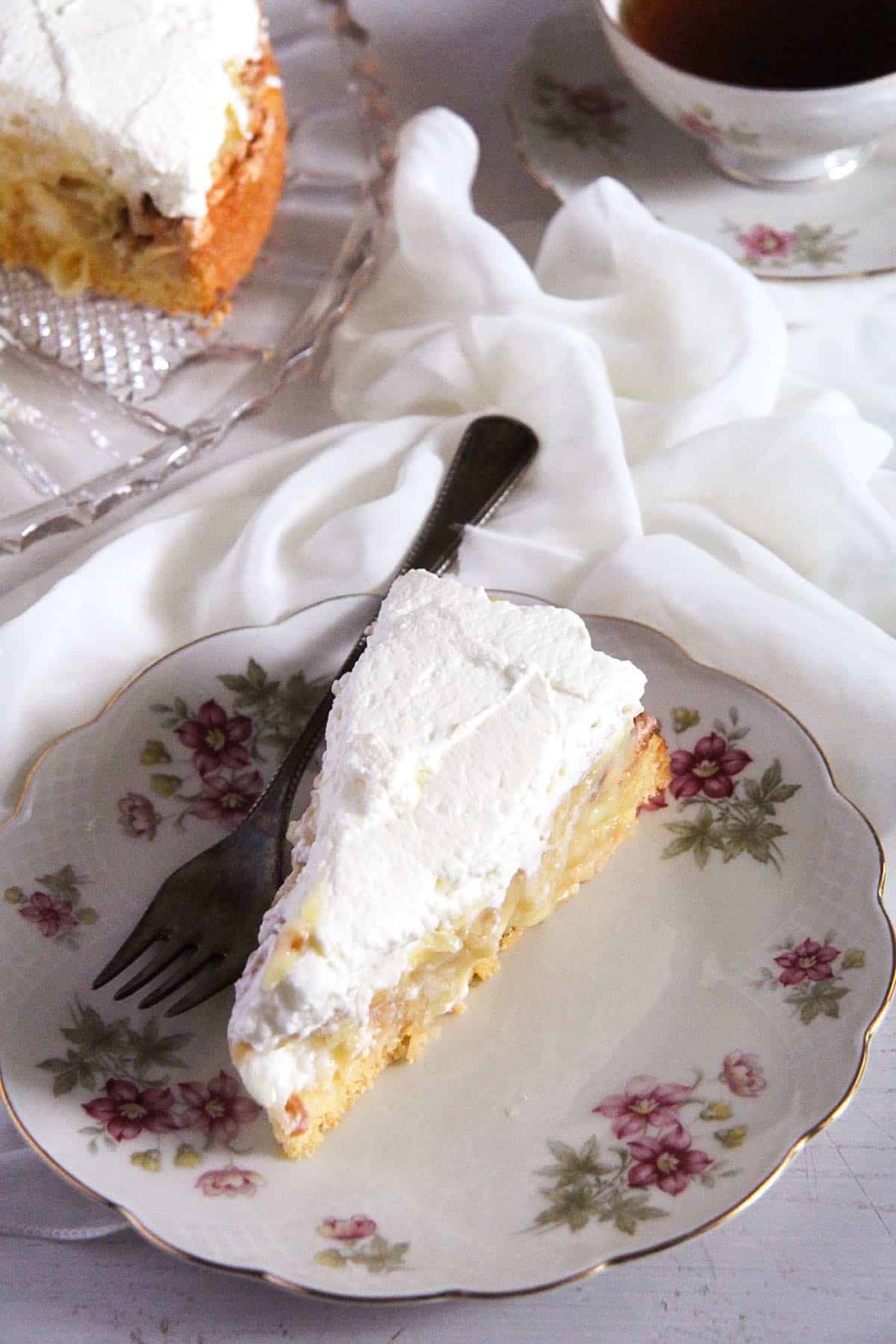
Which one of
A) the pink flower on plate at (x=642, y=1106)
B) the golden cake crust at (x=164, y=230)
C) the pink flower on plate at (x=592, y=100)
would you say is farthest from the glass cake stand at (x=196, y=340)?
the pink flower on plate at (x=642, y=1106)

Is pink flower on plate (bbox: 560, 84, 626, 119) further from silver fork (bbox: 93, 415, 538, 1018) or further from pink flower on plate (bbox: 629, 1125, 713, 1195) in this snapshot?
pink flower on plate (bbox: 629, 1125, 713, 1195)

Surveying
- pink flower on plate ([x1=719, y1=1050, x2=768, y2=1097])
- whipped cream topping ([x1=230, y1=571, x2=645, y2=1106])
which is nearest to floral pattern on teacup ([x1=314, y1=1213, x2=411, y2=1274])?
whipped cream topping ([x1=230, y1=571, x2=645, y2=1106])

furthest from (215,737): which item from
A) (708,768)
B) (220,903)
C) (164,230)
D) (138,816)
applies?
(164,230)

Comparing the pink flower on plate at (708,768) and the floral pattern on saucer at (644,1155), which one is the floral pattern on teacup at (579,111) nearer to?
the pink flower on plate at (708,768)

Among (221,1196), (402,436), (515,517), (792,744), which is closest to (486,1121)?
(221,1196)

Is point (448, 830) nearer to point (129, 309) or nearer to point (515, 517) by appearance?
point (515, 517)

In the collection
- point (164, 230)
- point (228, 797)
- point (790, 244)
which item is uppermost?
point (164, 230)

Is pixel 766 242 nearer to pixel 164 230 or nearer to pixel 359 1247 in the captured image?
pixel 164 230
